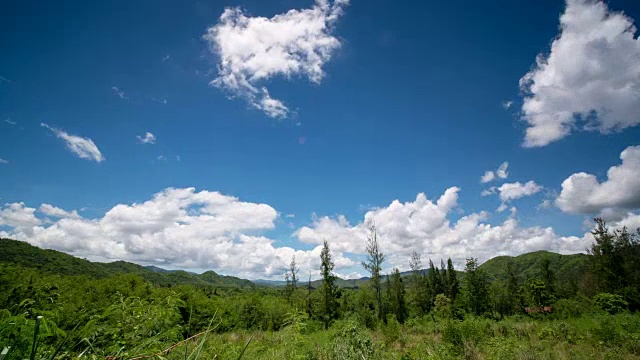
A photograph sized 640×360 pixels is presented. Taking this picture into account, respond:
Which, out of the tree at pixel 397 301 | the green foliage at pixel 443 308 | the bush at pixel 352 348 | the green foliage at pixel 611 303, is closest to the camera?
the bush at pixel 352 348

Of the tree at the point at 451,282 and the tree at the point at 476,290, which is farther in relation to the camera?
the tree at the point at 451,282

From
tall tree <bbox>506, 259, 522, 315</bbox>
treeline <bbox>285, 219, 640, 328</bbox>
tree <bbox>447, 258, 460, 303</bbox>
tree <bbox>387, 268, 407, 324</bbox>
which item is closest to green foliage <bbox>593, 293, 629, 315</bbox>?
treeline <bbox>285, 219, 640, 328</bbox>

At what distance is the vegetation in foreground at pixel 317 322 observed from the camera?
5.52 feet

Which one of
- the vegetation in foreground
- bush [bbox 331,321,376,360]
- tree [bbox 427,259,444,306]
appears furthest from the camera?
tree [bbox 427,259,444,306]

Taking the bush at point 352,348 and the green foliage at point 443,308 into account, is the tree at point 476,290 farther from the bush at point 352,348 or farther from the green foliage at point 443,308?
the bush at point 352,348

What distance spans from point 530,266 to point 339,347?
238 meters

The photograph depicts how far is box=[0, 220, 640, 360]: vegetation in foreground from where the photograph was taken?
5.52ft

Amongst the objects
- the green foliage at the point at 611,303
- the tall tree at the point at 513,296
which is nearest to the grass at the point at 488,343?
the green foliage at the point at 611,303

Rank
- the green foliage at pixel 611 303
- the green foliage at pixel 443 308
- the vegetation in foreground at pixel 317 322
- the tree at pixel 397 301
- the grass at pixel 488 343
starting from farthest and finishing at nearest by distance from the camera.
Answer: the tree at pixel 397 301 < the green foliage at pixel 443 308 < the green foliage at pixel 611 303 < the grass at pixel 488 343 < the vegetation in foreground at pixel 317 322

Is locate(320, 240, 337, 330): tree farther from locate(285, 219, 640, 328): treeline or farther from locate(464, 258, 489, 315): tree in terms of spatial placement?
locate(464, 258, 489, 315): tree

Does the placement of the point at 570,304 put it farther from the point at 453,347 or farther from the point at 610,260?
the point at 453,347

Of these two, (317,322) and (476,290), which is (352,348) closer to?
(317,322)

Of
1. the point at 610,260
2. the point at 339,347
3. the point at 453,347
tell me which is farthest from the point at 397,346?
the point at 610,260

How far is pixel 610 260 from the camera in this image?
31828 mm
